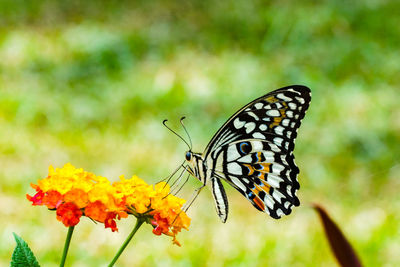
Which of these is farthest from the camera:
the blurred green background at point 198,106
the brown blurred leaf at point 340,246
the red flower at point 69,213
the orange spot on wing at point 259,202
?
the blurred green background at point 198,106

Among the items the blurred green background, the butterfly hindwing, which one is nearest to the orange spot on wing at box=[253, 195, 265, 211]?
the butterfly hindwing

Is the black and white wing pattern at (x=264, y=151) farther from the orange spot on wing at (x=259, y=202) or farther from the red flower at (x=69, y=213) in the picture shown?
the red flower at (x=69, y=213)

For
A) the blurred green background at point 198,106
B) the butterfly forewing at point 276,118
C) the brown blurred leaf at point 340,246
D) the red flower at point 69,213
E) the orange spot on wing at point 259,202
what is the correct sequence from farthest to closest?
the blurred green background at point 198,106 < the orange spot on wing at point 259,202 < the butterfly forewing at point 276,118 < the brown blurred leaf at point 340,246 < the red flower at point 69,213

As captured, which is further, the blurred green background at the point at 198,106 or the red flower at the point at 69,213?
the blurred green background at the point at 198,106

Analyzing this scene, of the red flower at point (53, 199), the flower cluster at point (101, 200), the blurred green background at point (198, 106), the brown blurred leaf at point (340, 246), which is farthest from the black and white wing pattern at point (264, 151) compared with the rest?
the blurred green background at point (198, 106)

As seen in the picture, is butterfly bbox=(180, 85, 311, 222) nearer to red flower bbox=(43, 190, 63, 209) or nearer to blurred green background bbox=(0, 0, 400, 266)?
red flower bbox=(43, 190, 63, 209)

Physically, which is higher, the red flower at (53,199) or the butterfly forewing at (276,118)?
the butterfly forewing at (276,118)

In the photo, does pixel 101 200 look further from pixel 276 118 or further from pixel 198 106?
pixel 198 106
